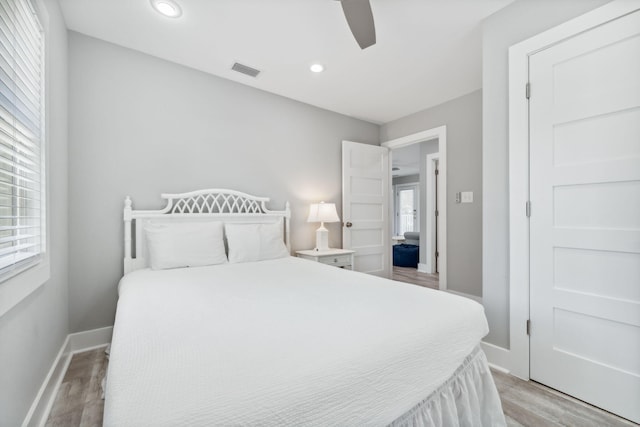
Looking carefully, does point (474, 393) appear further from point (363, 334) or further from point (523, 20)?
point (523, 20)

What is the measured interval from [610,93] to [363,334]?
1.93m

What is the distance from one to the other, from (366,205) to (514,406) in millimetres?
2808

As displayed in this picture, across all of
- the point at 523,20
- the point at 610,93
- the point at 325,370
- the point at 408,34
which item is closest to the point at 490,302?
the point at 610,93

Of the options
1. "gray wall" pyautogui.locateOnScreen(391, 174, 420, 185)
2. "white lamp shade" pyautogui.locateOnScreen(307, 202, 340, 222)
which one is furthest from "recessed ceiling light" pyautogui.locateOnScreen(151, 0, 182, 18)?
"gray wall" pyautogui.locateOnScreen(391, 174, 420, 185)

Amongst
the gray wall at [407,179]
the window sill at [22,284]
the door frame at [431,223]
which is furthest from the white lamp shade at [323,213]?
the gray wall at [407,179]

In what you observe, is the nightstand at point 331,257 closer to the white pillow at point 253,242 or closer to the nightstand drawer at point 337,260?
the nightstand drawer at point 337,260

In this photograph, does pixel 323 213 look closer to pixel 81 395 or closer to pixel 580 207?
pixel 580 207

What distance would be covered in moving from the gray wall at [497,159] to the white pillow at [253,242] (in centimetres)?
186

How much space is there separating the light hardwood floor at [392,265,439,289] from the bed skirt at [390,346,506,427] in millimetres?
3106

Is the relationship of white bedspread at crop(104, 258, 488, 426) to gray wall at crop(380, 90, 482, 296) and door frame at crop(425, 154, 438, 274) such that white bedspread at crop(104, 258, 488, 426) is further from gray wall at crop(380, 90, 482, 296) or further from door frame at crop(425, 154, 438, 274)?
door frame at crop(425, 154, 438, 274)

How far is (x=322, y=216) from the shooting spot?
11.3 feet

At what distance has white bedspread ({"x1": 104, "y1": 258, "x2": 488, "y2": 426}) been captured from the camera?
0.71 metres

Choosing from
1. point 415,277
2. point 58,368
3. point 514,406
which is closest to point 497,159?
point 514,406

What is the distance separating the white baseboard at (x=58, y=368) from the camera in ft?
4.68
